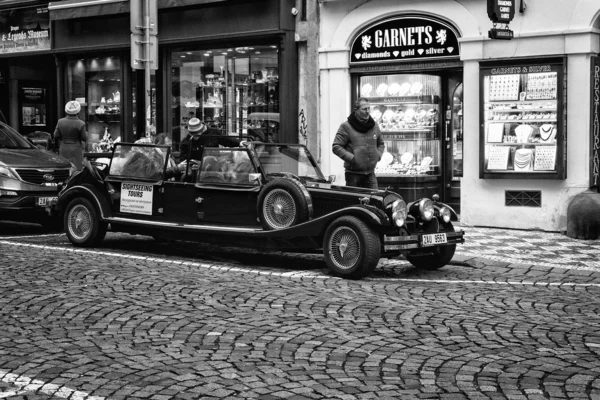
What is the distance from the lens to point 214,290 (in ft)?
29.8

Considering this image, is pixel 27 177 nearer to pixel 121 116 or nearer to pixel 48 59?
pixel 121 116

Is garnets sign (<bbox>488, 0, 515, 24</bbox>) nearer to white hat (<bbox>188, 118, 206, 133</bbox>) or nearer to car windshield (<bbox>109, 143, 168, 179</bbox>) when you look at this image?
white hat (<bbox>188, 118, 206, 133</bbox>)

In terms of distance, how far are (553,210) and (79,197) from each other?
686 cm

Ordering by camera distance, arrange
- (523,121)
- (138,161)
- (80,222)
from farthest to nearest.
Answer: (523,121)
(80,222)
(138,161)

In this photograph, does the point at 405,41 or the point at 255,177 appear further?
the point at 405,41

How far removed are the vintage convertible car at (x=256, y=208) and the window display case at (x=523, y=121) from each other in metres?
4.28

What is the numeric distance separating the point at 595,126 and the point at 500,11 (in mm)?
2198

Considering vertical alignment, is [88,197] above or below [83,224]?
above

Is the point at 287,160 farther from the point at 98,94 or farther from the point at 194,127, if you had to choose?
the point at 98,94

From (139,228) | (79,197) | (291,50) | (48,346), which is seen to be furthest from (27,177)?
(48,346)

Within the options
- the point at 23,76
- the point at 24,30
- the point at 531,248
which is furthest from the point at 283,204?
the point at 23,76

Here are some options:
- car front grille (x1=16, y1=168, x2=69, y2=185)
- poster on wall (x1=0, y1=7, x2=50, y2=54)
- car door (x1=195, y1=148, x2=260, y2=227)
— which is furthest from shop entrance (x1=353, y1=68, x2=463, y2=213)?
poster on wall (x1=0, y1=7, x2=50, y2=54)

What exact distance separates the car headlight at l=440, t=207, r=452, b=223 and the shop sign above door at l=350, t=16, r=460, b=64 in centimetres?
564

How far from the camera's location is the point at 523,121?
1495 cm
